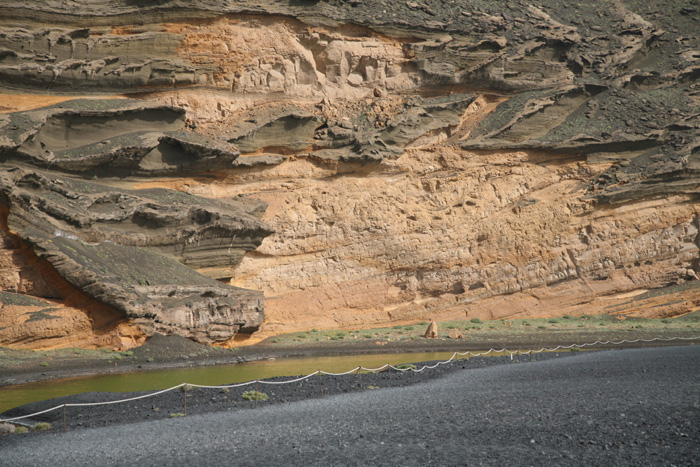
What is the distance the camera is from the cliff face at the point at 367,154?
108ft

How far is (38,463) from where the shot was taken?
9328 mm

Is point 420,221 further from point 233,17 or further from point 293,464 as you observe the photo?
point 293,464

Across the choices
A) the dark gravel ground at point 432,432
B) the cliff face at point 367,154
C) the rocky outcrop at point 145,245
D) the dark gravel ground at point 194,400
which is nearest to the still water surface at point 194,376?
the dark gravel ground at point 194,400

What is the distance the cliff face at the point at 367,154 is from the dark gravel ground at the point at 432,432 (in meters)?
19.1

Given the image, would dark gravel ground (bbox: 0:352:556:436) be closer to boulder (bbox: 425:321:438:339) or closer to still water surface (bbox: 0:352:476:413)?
still water surface (bbox: 0:352:476:413)

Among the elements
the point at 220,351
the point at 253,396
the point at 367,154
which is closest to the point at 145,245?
the point at 220,351

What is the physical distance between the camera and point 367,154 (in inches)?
1433

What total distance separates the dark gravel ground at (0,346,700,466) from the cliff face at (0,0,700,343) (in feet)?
62.8

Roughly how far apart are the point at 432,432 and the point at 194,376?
1286 centimetres

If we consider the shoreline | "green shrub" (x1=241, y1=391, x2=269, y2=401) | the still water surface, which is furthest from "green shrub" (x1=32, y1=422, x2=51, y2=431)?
the shoreline

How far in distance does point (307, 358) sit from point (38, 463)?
57.2 ft

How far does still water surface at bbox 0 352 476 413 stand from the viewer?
58.1 feet

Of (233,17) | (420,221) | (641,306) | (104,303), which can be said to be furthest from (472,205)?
(104,303)

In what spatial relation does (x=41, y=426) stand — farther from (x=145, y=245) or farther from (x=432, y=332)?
(x=432, y=332)
